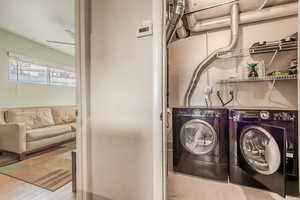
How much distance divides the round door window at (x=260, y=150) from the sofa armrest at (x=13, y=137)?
3.36 meters

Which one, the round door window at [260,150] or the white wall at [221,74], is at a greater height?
the white wall at [221,74]

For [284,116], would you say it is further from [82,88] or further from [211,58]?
[82,88]

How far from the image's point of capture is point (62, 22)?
10.1 feet

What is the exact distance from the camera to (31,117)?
349 centimetres

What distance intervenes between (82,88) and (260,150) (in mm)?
1831

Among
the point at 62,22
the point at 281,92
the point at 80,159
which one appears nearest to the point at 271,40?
the point at 281,92

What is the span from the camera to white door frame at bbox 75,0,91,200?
141cm

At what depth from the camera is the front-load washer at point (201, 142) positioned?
1747mm

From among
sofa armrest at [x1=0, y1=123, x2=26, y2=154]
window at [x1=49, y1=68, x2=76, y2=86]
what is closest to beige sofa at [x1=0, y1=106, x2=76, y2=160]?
sofa armrest at [x1=0, y1=123, x2=26, y2=154]

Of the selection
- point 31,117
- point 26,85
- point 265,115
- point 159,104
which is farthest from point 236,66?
point 26,85

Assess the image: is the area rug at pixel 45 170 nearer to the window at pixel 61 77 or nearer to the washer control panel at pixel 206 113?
the washer control panel at pixel 206 113

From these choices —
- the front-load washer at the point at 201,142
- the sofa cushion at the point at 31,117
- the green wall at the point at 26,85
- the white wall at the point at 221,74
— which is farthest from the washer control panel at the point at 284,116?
the green wall at the point at 26,85

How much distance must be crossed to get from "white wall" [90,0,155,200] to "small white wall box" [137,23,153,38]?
0.13 feet

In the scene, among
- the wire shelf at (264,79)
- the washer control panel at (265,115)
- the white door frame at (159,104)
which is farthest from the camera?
the wire shelf at (264,79)
